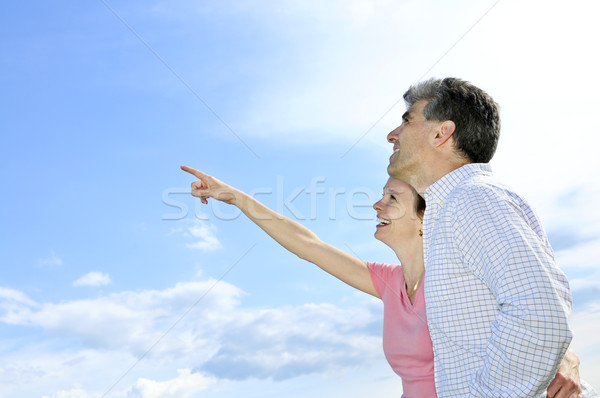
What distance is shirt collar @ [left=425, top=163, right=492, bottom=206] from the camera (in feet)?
8.50

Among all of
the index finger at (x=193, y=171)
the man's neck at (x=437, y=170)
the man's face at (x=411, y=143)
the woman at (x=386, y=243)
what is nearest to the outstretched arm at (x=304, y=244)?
the woman at (x=386, y=243)

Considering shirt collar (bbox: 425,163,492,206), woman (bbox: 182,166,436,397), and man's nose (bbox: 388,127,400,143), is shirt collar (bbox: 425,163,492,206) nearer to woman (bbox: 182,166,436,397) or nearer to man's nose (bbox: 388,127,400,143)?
man's nose (bbox: 388,127,400,143)

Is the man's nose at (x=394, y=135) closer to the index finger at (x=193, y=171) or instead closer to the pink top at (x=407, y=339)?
the pink top at (x=407, y=339)

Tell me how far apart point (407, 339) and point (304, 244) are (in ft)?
3.63

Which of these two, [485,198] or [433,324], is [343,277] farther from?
[485,198]

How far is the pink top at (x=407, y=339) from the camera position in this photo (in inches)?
134

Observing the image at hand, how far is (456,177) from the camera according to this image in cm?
263

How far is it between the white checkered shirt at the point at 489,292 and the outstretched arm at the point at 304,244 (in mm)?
1609

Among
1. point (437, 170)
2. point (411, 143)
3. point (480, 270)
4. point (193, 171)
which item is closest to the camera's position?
point (480, 270)

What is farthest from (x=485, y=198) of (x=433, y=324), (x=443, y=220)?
(x=433, y=324)

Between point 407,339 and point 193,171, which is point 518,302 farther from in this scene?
point 193,171

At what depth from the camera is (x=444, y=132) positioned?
3.04m

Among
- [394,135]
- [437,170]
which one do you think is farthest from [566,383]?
[394,135]

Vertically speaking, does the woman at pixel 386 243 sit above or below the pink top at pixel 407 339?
above
